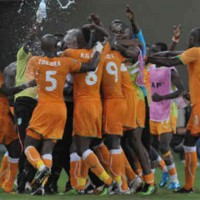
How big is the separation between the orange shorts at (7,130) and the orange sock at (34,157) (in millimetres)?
1259

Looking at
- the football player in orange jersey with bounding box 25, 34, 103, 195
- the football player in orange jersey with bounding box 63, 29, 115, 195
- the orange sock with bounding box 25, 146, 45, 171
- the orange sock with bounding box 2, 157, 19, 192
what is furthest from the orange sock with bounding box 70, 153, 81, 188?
the orange sock with bounding box 2, 157, 19, 192

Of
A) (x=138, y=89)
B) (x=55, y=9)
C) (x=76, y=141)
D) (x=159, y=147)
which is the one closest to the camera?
(x=76, y=141)

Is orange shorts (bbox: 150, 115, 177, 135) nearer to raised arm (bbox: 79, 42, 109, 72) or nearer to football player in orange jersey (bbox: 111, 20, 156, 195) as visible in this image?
football player in orange jersey (bbox: 111, 20, 156, 195)

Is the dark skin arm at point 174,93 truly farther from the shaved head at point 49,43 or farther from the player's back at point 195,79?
the shaved head at point 49,43

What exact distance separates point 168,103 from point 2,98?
260 cm

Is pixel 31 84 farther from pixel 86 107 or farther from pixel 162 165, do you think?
pixel 162 165

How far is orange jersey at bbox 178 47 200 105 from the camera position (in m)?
9.98

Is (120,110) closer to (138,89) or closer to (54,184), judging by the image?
(138,89)

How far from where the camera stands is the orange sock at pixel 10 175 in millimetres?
10562

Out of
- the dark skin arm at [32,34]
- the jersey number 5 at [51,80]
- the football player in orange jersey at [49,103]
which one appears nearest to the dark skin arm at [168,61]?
the football player in orange jersey at [49,103]

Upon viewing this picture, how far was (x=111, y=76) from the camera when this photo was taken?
10.1 meters

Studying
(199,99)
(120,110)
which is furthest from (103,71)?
(199,99)

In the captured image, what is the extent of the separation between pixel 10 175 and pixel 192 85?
8.68 ft

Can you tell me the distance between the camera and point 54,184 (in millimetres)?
10570
